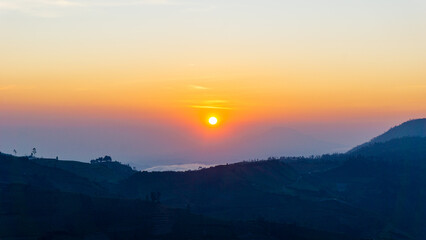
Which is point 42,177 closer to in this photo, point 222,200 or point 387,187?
point 222,200

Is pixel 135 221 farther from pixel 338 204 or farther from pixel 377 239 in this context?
pixel 338 204

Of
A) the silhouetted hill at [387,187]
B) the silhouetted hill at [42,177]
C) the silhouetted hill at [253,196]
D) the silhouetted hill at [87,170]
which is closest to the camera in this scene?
the silhouetted hill at [42,177]

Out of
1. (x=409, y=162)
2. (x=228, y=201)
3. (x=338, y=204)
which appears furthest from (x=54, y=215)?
(x=409, y=162)

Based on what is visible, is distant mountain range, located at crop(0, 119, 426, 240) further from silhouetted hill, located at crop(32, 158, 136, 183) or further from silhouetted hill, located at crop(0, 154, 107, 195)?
silhouetted hill, located at crop(32, 158, 136, 183)

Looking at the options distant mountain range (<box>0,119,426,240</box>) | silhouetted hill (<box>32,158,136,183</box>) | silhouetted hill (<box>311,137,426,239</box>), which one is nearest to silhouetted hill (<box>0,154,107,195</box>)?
distant mountain range (<box>0,119,426,240</box>)

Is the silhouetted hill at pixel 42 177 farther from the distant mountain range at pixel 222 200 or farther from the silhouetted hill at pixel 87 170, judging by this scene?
the silhouetted hill at pixel 87 170

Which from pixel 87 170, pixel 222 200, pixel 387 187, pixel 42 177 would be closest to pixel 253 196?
pixel 222 200

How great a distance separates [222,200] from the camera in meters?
123

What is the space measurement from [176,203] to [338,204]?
1377 inches

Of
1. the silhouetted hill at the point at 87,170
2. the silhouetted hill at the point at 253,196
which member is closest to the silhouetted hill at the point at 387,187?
the silhouetted hill at the point at 253,196

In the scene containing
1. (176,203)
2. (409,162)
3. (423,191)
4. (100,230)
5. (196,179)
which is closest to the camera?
(100,230)

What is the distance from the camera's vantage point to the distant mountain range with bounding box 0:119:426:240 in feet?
257

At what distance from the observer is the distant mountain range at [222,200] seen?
78438 millimetres

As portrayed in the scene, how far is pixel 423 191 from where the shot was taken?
14350 centimetres
